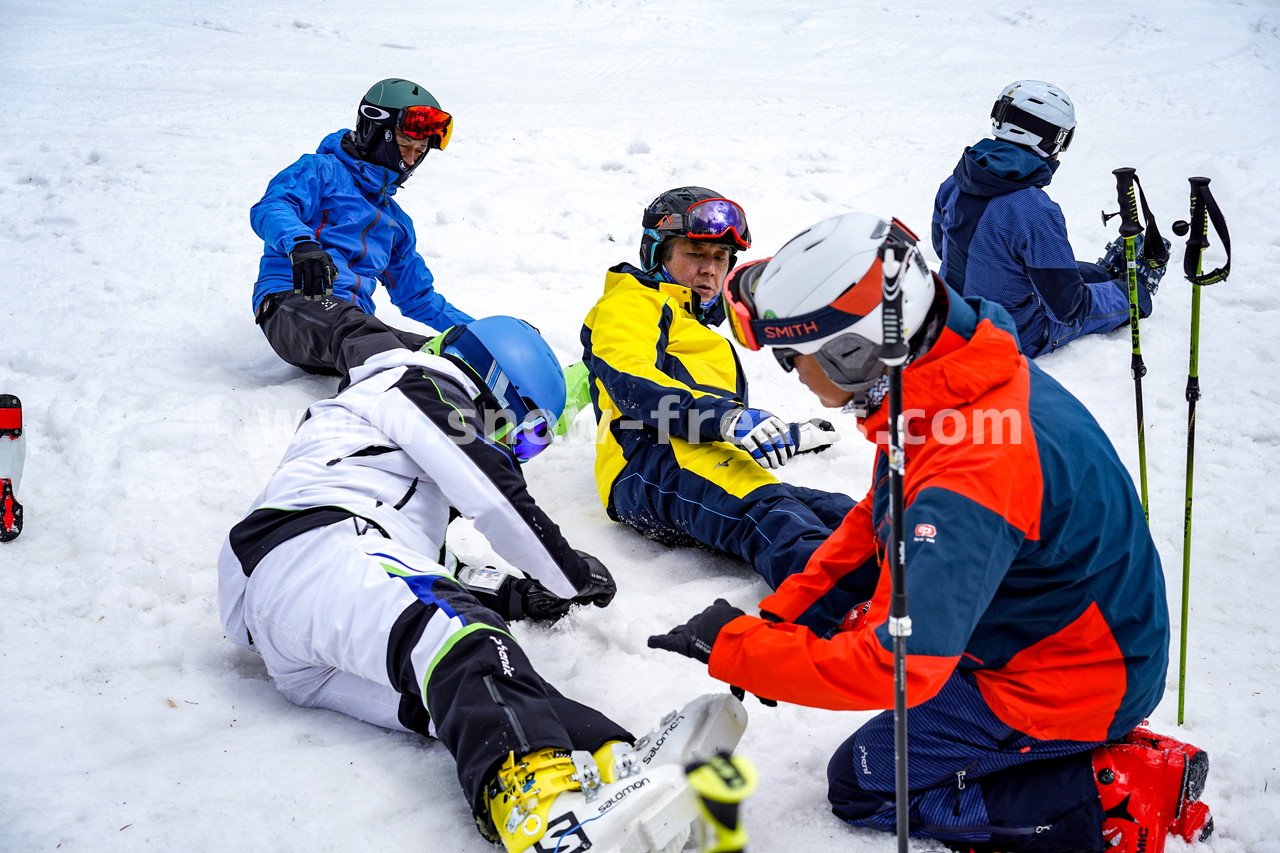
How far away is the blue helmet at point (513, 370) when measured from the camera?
142 inches

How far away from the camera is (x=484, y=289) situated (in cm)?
680

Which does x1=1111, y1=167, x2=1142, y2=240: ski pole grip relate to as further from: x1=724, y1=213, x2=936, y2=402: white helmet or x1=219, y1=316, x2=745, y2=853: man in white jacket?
x1=219, y1=316, x2=745, y2=853: man in white jacket

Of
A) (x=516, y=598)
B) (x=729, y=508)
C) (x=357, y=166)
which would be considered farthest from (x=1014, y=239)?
(x=357, y=166)

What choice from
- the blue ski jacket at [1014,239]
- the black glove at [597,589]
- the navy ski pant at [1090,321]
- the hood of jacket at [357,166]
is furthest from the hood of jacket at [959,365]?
the hood of jacket at [357,166]

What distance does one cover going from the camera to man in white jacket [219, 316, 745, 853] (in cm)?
255

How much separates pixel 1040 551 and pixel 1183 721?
1.45 meters

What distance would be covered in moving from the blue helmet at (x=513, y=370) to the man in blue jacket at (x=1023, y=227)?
3161 millimetres

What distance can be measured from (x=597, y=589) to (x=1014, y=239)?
11.4 feet

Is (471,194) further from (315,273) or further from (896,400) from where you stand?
(896,400)

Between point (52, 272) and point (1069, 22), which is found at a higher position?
point (1069, 22)

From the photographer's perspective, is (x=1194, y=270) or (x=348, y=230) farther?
(x=348, y=230)

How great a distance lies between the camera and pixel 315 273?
5258 millimetres

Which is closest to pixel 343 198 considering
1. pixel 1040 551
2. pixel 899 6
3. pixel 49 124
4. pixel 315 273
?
pixel 315 273

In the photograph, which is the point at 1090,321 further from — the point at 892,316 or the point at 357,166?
the point at 892,316
